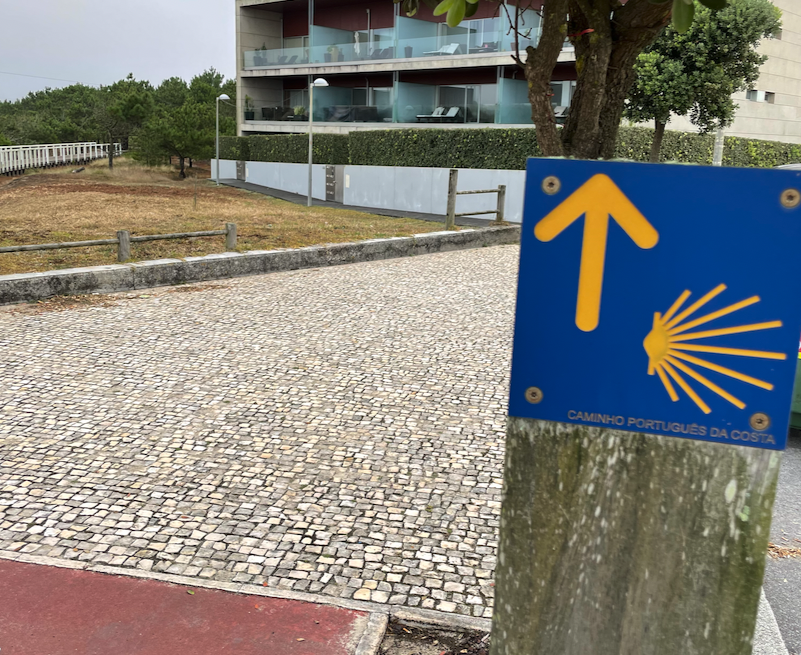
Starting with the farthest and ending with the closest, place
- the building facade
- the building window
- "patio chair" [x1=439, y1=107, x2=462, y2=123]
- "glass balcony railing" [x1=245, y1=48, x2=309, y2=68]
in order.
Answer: "glass balcony railing" [x1=245, y1=48, x2=309, y2=68]
the building window
the building facade
"patio chair" [x1=439, y1=107, x2=462, y2=123]

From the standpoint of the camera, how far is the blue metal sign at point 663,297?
61.2 inches

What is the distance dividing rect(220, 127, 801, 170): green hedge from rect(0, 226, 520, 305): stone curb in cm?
710

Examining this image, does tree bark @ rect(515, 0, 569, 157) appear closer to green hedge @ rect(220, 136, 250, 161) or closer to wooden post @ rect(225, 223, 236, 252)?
wooden post @ rect(225, 223, 236, 252)

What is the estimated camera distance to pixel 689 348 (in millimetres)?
1601

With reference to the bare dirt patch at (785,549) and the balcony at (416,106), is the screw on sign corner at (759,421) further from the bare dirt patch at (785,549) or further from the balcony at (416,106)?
the balcony at (416,106)

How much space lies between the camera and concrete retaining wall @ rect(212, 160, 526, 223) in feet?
72.1

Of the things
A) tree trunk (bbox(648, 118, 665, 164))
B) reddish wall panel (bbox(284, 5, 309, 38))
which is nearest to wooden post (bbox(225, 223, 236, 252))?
tree trunk (bbox(648, 118, 665, 164))

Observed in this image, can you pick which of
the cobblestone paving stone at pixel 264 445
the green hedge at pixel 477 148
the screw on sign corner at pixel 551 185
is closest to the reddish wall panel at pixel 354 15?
the green hedge at pixel 477 148

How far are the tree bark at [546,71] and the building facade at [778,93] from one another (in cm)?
2869

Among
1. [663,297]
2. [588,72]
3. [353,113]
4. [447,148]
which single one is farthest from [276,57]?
[663,297]

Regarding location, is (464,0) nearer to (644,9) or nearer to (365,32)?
(644,9)

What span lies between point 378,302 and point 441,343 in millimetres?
2128

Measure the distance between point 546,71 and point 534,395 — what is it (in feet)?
6.94

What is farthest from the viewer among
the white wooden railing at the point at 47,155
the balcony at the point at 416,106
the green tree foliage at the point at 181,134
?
the white wooden railing at the point at 47,155
